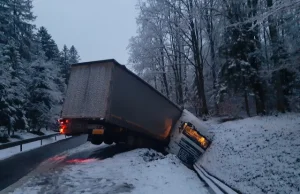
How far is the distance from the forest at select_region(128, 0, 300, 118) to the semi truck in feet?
19.9

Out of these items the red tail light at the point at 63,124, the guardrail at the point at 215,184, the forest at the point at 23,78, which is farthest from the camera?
the forest at the point at 23,78

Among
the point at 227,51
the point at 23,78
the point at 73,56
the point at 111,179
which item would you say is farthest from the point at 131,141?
the point at 73,56

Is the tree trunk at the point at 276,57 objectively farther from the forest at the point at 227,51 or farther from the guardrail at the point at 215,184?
the guardrail at the point at 215,184

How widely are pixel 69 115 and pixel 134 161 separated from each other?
12.4 feet

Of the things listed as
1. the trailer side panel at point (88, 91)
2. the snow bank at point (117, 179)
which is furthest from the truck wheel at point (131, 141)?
the trailer side panel at point (88, 91)

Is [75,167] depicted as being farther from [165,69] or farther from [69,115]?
[165,69]

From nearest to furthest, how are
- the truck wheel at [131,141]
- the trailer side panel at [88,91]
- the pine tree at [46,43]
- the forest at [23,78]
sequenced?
the trailer side panel at [88,91] < the truck wheel at [131,141] < the forest at [23,78] < the pine tree at [46,43]

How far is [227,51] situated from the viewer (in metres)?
26.9

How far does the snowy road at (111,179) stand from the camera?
817 cm

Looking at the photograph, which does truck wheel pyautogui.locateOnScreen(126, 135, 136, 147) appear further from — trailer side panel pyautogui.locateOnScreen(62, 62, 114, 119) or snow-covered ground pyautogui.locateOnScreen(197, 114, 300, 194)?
snow-covered ground pyautogui.locateOnScreen(197, 114, 300, 194)

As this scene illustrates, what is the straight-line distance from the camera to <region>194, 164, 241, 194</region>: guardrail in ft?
26.7

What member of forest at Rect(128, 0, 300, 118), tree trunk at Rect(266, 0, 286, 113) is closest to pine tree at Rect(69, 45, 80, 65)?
forest at Rect(128, 0, 300, 118)

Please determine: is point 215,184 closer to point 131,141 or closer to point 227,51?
point 131,141

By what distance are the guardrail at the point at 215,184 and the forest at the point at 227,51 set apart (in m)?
7.91
